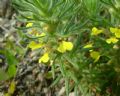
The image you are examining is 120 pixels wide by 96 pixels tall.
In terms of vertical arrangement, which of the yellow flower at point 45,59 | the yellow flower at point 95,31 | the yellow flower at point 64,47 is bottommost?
the yellow flower at point 45,59

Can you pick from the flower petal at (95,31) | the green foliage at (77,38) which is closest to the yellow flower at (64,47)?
the green foliage at (77,38)

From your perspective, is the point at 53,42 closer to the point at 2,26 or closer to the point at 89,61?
the point at 89,61

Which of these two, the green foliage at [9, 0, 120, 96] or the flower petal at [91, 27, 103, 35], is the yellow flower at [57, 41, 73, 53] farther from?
the flower petal at [91, 27, 103, 35]

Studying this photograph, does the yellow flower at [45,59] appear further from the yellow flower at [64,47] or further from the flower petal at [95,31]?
the flower petal at [95,31]

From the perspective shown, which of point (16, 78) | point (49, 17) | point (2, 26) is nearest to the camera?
point (49, 17)

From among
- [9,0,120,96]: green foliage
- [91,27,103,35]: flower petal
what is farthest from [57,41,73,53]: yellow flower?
[91,27,103,35]: flower petal

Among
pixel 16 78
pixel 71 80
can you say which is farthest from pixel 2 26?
pixel 71 80

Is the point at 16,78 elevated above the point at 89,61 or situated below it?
below

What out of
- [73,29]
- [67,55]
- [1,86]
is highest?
[73,29]

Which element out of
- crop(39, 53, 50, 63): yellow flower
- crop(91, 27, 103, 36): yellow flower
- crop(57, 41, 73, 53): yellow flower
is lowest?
crop(39, 53, 50, 63): yellow flower
